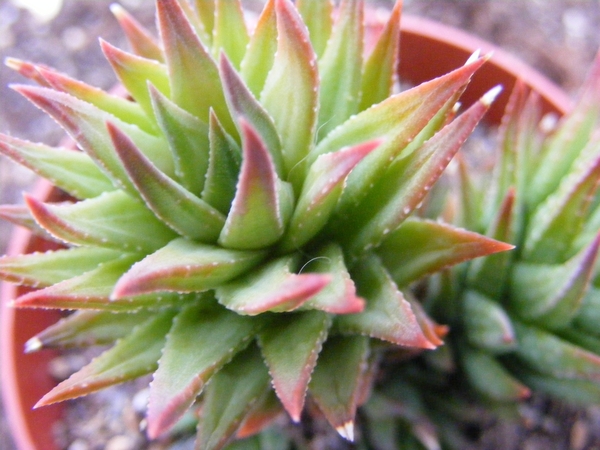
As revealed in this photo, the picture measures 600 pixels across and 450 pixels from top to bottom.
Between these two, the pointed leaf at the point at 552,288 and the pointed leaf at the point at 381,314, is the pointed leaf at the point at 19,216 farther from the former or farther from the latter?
the pointed leaf at the point at 552,288

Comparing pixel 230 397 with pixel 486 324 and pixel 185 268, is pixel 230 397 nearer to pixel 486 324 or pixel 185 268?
pixel 185 268

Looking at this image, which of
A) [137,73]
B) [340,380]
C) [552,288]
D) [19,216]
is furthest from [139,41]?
[552,288]

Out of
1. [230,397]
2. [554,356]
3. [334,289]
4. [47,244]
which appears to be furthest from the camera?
[47,244]

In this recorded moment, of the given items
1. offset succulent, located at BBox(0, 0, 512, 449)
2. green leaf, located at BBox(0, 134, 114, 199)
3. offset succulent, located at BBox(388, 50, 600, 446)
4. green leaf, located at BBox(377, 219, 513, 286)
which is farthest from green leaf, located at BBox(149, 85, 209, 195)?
offset succulent, located at BBox(388, 50, 600, 446)

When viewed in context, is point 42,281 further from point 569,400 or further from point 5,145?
point 569,400

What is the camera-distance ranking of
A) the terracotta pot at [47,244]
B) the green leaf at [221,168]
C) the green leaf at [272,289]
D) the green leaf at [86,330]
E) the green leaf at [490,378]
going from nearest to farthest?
1. the green leaf at [272,289]
2. the green leaf at [221,168]
3. the green leaf at [86,330]
4. the green leaf at [490,378]
5. the terracotta pot at [47,244]

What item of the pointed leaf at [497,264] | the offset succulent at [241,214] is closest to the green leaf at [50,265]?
the offset succulent at [241,214]
